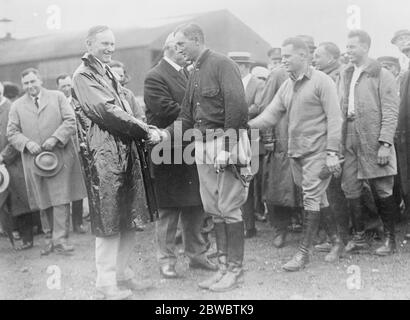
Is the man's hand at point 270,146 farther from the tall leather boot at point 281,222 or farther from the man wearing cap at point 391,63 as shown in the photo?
the man wearing cap at point 391,63

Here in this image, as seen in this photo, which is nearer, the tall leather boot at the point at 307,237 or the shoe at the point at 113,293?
the shoe at the point at 113,293

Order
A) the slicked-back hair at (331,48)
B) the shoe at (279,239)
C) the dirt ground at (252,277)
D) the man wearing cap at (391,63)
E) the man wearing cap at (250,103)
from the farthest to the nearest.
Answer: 1. the man wearing cap at (391,63)
2. the man wearing cap at (250,103)
3. the slicked-back hair at (331,48)
4. the shoe at (279,239)
5. the dirt ground at (252,277)

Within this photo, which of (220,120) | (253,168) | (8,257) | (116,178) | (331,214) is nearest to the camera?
(116,178)

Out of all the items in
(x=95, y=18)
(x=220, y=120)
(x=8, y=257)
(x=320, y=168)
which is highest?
(x=95, y=18)

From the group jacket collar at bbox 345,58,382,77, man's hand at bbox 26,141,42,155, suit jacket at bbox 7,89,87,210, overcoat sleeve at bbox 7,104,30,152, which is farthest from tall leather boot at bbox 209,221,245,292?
overcoat sleeve at bbox 7,104,30,152

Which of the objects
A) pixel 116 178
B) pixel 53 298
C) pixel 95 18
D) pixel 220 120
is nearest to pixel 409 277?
pixel 220 120

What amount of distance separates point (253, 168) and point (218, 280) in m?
2.21

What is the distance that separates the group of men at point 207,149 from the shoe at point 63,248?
0.03m

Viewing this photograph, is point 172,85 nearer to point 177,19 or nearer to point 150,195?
point 150,195

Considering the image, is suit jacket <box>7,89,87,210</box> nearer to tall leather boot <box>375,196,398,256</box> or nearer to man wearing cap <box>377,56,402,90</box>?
tall leather boot <box>375,196,398,256</box>

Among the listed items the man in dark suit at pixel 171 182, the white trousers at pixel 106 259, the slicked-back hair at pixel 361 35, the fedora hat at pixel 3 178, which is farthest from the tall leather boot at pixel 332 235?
the fedora hat at pixel 3 178

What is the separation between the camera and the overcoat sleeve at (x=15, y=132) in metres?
5.93

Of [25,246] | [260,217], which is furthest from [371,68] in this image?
[25,246]

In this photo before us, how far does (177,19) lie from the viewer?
1057cm
